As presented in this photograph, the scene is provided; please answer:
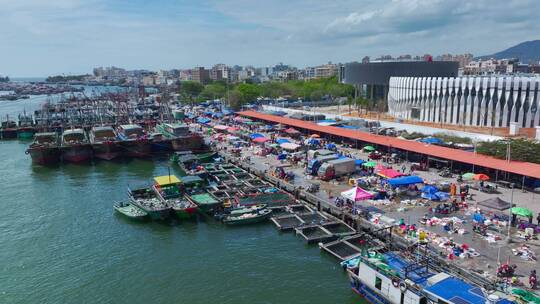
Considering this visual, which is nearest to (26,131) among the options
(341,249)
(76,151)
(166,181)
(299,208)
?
(76,151)

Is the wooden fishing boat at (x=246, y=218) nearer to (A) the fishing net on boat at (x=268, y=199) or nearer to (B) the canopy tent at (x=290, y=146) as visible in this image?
(A) the fishing net on boat at (x=268, y=199)

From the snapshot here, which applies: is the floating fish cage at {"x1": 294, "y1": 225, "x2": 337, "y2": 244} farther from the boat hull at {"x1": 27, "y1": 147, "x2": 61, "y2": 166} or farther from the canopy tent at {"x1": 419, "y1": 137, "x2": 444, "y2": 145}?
the boat hull at {"x1": 27, "y1": 147, "x2": 61, "y2": 166}

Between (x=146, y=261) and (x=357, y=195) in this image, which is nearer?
(x=146, y=261)

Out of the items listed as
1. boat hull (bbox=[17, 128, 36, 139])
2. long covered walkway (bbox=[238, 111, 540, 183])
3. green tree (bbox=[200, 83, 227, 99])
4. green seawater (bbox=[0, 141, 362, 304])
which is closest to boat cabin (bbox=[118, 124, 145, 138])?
green seawater (bbox=[0, 141, 362, 304])

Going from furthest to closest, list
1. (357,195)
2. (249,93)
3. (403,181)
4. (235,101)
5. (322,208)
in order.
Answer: (249,93), (235,101), (403,181), (322,208), (357,195)

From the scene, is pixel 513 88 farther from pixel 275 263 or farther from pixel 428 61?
pixel 275 263

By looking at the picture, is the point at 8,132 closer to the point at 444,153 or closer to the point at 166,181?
the point at 166,181
